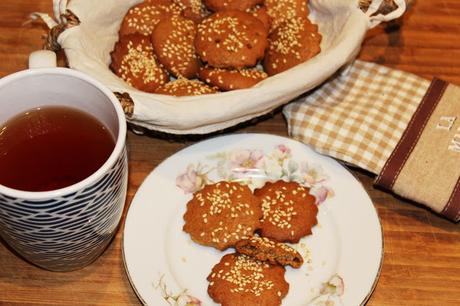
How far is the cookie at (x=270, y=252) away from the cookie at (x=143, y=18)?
20.0 inches

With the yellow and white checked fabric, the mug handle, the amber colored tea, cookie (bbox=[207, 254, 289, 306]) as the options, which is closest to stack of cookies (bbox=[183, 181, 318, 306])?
cookie (bbox=[207, 254, 289, 306])

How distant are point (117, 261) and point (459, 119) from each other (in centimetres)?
71

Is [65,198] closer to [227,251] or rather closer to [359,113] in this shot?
[227,251]

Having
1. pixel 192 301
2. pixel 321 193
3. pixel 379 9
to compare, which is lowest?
pixel 192 301

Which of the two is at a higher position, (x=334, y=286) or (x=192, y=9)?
(x=192, y=9)

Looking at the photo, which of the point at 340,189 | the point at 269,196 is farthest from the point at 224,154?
the point at 340,189

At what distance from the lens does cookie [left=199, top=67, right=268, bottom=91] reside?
1117mm

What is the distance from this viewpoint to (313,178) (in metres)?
1.13

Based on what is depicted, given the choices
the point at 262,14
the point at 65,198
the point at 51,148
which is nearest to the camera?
the point at 65,198

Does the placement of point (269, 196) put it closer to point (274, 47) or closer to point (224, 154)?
point (224, 154)

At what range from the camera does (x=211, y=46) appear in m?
1.15

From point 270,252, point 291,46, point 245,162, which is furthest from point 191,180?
point 291,46

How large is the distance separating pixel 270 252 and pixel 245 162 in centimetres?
22

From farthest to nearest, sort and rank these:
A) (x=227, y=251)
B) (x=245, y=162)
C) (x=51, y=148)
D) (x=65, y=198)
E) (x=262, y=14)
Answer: (x=262, y=14)
(x=245, y=162)
(x=227, y=251)
(x=51, y=148)
(x=65, y=198)
